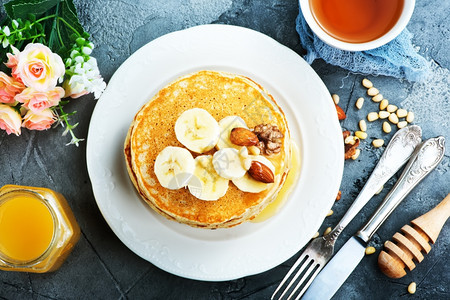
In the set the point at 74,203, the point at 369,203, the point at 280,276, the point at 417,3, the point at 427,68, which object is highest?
the point at 417,3

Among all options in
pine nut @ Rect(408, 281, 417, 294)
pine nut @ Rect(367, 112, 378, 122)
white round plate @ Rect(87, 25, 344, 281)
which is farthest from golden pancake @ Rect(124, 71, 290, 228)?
pine nut @ Rect(408, 281, 417, 294)

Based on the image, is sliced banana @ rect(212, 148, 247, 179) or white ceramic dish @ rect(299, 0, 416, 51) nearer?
Result: sliced banana @ rect(212, 148, 247, 179)

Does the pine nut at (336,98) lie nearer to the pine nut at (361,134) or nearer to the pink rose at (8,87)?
the pine nut at (361,134)

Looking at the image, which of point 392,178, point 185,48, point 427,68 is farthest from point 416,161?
point 185,48

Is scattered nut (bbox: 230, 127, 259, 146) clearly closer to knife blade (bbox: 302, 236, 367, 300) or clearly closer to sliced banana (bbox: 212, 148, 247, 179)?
sliced banana (bbox: 212, 148, 247, 179)

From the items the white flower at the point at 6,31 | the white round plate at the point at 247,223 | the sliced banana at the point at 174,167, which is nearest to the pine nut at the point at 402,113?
the white round plate at the point at 247,223

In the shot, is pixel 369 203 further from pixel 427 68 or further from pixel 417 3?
pixel 417 3
